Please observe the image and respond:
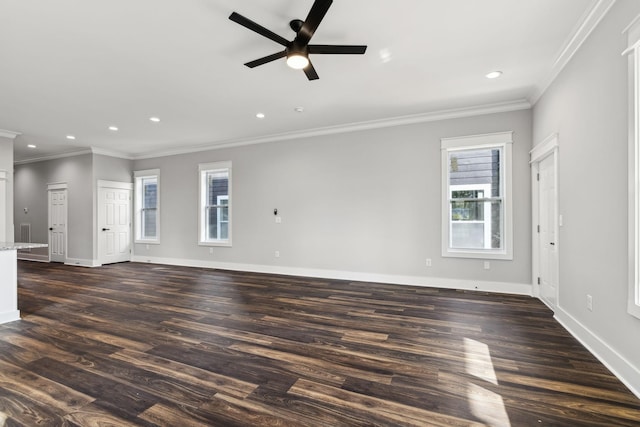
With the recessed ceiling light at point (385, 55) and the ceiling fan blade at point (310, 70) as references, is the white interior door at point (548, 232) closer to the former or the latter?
the recessed ceiling light at point (385, 55)

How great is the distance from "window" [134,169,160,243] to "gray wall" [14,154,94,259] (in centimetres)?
101

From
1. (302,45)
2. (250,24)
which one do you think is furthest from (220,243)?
(250,24)

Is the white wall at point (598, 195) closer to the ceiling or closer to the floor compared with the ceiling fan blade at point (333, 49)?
closer to the floor

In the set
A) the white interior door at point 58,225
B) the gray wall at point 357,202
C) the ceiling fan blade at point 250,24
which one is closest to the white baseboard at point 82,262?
the white interior door at point 58,225

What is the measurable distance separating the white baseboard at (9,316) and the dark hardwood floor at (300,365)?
0.16 metres

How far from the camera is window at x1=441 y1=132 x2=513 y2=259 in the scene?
4.66 meters

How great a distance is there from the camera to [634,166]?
6.76 feet

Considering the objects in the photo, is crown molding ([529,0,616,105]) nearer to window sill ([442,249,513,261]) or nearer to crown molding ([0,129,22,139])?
window sill ([442,249,513,261])

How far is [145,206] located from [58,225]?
2077 mm

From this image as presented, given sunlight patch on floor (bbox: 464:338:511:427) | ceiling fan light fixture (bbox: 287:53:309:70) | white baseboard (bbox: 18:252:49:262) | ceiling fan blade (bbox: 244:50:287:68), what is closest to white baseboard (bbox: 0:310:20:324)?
ceiling fan blade (bbox: 244:50:287:68)

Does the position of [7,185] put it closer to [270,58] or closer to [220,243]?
[220,243]

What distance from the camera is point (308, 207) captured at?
5992mm

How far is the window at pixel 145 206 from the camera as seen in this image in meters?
7.95

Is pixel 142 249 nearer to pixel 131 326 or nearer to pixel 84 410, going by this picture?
pixel 131 326
